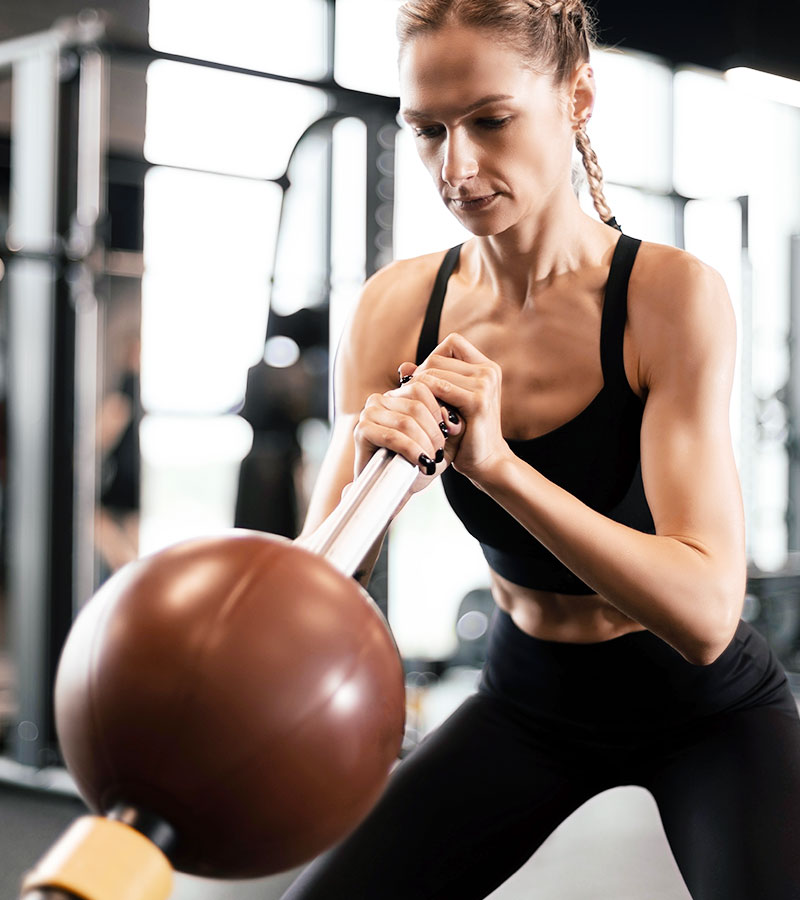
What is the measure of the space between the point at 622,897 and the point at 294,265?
339 centimetres

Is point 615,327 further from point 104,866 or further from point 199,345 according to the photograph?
point 199,345

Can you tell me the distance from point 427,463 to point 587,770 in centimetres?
65

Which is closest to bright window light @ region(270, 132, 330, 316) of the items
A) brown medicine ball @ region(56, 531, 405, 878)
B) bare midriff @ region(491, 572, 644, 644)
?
bare midriff @ region(491, 572, 644, 644)

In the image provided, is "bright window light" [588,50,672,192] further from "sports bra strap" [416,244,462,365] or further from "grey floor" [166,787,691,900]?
"sports bra strap" [416,244,462,365]

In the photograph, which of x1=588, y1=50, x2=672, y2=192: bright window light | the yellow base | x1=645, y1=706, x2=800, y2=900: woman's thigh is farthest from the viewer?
x1=588, y1=50, x2=672, y2=192: bright window light

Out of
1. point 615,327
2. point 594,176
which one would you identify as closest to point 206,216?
point 594,176

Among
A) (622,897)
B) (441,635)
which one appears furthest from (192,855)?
(441,635)

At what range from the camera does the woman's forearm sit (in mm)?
1089

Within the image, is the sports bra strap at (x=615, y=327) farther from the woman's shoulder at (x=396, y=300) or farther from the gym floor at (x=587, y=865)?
the gym floor at (x=587, y=865)

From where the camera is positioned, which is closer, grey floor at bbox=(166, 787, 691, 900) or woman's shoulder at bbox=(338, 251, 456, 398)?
woman's shoulder at bbox=(338, 251, 456, 398)

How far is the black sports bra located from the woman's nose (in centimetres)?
29

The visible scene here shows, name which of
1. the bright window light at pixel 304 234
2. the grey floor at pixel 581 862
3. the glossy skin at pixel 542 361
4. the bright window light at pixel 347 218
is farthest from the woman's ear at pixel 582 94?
the bright window light at pixel 304 234

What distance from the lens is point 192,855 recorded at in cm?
71

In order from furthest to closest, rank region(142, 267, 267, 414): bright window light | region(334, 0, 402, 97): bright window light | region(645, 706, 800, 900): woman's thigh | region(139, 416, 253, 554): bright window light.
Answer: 1. region(334, 0, 402, 97): bright window light
2. region(139, 416, 253, 554): bright window light
3. region(142, 267, 267, 414): bright window light
4. region(645, 706, 800, 900): woman's thigh
